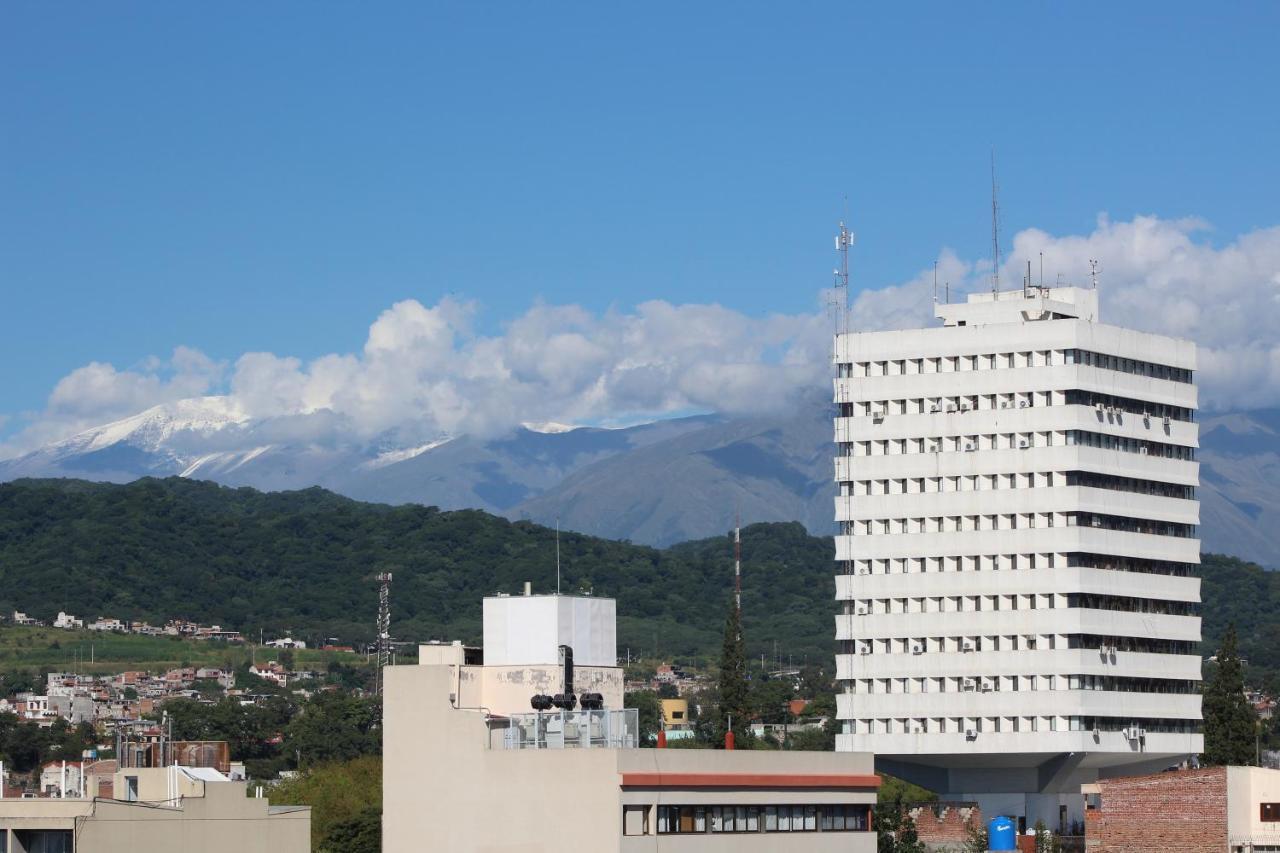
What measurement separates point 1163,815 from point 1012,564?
51323mm

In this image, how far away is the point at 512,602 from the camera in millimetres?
106250

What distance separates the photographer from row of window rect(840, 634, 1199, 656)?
160125 millimetres

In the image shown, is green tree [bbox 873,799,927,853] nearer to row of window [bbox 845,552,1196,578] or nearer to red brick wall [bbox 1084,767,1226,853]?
row of window [bbox 845,552,1196,578]

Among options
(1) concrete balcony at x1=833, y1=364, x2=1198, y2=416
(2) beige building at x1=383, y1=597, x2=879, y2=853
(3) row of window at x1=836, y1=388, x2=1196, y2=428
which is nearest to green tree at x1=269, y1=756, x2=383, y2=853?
(2) beige building at x1=383, y1=597, x2=879, y2=853

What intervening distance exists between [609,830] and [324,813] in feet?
183

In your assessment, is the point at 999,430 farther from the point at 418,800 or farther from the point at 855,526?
the point at 418,800

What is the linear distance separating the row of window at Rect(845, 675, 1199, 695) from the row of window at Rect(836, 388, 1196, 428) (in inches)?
730

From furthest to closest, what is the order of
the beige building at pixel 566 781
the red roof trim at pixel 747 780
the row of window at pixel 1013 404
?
1. the row of window at pixel 1013 404
2. the beige building at pixel 566 781
3. the red roof trim at pixel 747 780

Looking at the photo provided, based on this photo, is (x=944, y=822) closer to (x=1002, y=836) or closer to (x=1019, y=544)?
(x=1019, y=544)

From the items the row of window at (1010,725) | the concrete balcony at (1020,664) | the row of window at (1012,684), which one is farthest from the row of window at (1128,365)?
the row of window at (1010,725)

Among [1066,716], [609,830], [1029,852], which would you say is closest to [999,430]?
[1066,716]

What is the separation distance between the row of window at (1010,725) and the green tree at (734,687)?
14397 millimetres

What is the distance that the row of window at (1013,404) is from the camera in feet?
531

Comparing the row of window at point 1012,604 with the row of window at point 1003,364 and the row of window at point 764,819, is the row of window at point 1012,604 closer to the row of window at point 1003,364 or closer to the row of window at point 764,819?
the row of window at point 1003,364
